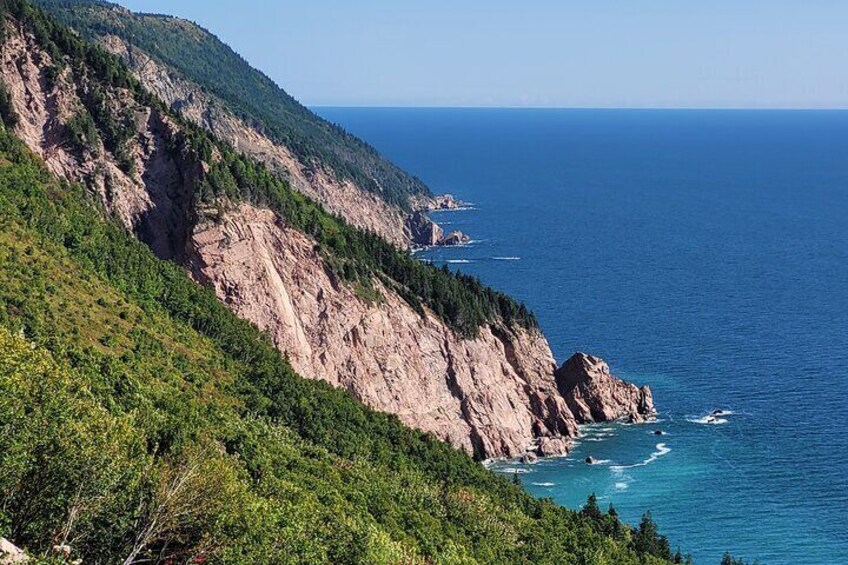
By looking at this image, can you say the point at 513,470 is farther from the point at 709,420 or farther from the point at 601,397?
the point at 709,420

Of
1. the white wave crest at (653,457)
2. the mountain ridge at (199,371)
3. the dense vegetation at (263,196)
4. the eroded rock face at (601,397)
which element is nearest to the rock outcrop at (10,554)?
the mountain ridge at (199,371)

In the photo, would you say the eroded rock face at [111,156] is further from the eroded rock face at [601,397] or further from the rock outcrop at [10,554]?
the rock outcrop at [10,554]

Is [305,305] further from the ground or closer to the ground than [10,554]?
closer to the ground

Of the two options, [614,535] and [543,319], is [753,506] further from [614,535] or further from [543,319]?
[543,319]

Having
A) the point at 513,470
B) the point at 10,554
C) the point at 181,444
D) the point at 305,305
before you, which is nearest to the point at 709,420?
the point at 513,470

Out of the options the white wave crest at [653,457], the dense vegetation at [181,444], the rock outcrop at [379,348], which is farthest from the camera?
the white wave crest at [653,457]

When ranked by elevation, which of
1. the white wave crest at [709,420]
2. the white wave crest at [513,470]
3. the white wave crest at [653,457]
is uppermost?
the white wave crest at [709,420]
